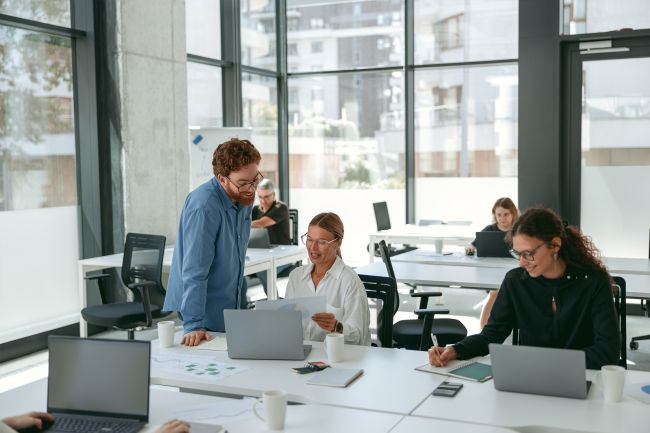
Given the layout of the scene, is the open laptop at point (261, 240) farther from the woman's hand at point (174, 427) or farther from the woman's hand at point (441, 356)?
the woman's hand at point (174, 427)

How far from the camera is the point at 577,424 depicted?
7.47 feet

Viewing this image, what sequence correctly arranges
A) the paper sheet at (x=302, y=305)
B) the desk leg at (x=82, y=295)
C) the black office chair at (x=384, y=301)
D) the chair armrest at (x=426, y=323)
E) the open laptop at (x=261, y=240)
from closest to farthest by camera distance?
1. the paper sheet at (x=302, y=305)
2. the black office chair at (x=384, y=301)
3. the chair armrest at (x=426, y=323)
4. the desk leg at (x=82, y=295)
5. the open laptop at (x=261, y=240)

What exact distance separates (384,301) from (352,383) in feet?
3.93

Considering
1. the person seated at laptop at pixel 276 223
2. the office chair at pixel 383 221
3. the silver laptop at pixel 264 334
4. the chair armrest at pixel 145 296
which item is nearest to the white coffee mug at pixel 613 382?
the silver laptop at pixel 264 334

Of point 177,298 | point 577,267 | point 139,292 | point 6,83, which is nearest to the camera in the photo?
point 577,267

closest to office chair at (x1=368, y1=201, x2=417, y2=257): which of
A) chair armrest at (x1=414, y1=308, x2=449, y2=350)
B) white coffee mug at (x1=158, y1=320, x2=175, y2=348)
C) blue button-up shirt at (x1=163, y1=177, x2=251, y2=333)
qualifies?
chair armrest at (x1=414, y1=308, x2=449, y2=350)

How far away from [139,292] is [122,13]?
9.05 ft

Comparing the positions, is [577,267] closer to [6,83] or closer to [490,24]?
[6,83]

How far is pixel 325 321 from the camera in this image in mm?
3287

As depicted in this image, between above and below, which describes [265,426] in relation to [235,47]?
below

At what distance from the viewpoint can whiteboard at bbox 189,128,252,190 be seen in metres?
7.96

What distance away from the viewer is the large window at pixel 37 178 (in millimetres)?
6125

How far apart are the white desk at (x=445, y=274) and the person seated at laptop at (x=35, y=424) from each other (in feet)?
10.5

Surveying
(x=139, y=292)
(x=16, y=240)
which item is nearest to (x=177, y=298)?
(x=139, y=292)
